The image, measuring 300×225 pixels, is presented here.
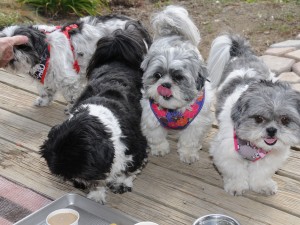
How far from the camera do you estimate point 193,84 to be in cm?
343

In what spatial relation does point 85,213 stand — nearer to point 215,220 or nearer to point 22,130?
point 215,220

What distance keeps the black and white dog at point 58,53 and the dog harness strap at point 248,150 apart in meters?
1.97

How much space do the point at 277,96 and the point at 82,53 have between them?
2.38 metres

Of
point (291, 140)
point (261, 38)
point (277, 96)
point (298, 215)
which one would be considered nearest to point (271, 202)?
point (298, 215)

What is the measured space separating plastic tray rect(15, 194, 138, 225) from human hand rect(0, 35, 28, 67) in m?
1.43

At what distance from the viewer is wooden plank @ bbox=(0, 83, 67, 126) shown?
4.59 metres

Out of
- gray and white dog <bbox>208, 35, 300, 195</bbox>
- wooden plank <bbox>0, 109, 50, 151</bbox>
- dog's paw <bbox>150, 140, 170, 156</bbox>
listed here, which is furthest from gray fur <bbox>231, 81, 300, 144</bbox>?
wooden plank <bbox>0, 109, 50, 151</bbox>

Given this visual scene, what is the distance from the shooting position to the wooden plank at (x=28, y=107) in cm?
459

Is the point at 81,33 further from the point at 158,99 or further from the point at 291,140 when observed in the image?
the point at 291,140

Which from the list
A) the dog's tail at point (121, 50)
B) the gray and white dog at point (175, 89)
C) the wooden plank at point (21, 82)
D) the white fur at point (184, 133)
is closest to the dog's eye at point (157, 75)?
the gray and white dog at point (175, 89)

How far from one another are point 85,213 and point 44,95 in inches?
72.6

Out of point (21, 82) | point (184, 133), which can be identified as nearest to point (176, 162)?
point (184, 133)

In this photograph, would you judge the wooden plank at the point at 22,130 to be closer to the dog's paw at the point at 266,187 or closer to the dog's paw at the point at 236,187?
the dog's paw at the point at 236,187

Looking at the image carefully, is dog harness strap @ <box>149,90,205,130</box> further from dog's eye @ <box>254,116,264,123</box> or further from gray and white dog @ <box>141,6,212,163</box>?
dog's eye @ <box>254,116,264,123</box>
